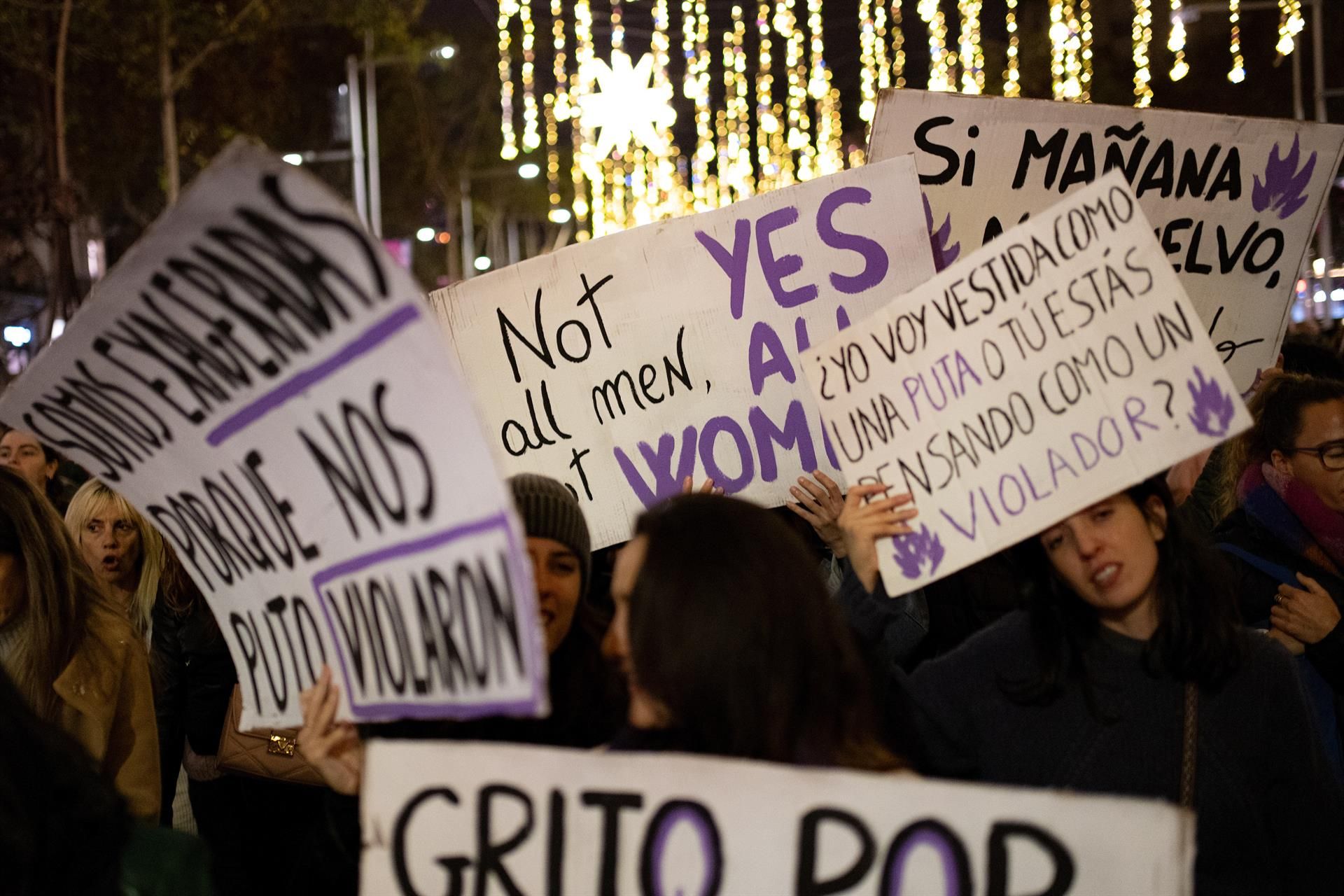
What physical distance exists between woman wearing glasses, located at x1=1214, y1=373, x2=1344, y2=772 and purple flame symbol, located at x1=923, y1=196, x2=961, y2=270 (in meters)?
1.02

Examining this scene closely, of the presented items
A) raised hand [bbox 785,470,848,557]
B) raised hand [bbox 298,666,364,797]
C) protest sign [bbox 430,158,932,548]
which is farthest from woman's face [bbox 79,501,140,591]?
raised hand [bbox 298,666,364,797]

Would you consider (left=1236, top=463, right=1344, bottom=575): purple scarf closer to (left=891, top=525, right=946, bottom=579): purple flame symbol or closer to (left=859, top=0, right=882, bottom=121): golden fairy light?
(left=891, top=525, right=946, bottom=579): purple flame symbol

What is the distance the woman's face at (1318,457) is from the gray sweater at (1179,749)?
1.49 meters

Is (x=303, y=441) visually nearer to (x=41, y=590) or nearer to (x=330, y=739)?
(x=330, y=739)

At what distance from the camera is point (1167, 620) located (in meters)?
2.89

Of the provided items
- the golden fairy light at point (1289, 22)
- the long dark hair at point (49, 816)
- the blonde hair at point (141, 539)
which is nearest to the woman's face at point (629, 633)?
the long dark hair at point (49, 816)

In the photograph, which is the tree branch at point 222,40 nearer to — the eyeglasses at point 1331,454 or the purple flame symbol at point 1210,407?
the eyeglasses at point 1331,454

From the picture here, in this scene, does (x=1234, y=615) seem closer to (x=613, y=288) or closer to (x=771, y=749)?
(x=771, y=749)

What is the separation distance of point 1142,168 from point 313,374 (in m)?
3.10

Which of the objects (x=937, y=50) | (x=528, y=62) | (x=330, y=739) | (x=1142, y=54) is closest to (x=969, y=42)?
(x=937, y=50)

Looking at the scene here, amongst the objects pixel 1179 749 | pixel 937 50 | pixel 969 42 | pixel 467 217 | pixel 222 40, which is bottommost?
pixel 1179 749

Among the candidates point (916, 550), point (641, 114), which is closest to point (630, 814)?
point (916, 550)

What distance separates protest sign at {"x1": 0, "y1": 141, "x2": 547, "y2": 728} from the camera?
2117mm

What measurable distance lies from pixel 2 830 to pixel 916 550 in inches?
70.7
